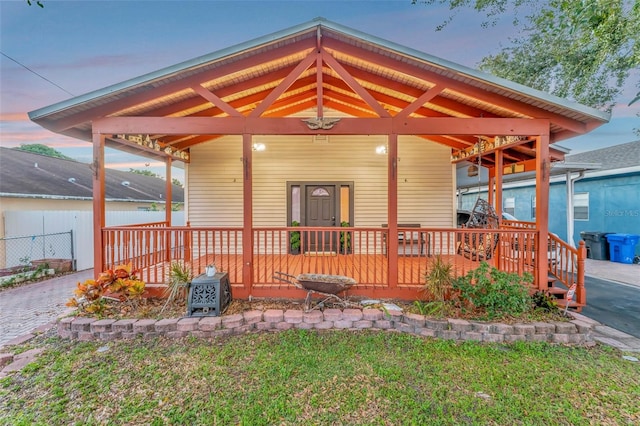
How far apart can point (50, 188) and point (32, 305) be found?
283 inches

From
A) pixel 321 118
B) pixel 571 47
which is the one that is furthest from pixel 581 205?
pixel 321 118

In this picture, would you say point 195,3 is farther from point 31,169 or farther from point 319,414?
point 319,414

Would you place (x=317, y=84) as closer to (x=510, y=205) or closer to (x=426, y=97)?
(x=426, y=97)

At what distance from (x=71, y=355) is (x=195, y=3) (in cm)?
1401

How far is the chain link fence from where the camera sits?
287 inches

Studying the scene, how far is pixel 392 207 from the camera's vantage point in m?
4.64

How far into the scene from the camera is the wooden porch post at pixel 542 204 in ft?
14.8

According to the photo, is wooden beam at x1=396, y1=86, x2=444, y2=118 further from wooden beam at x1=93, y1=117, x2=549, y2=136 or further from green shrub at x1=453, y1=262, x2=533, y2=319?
green shrub at x1=453, y1=262, x2=533, y2=319

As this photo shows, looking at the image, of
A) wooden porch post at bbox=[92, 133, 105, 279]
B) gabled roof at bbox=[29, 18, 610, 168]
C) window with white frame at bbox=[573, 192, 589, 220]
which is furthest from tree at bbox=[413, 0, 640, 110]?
wooden porch post at bbox=[92, 133, 105, 279]

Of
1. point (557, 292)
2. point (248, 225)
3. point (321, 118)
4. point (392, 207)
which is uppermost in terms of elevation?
point (321, 118)

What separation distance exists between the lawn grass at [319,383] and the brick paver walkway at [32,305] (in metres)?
0.96

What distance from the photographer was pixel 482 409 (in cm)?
244

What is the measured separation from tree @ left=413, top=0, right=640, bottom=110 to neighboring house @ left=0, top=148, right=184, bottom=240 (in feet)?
42.7

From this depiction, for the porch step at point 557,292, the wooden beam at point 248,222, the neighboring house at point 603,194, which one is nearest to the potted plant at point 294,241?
the wooden beam at point 248,222
